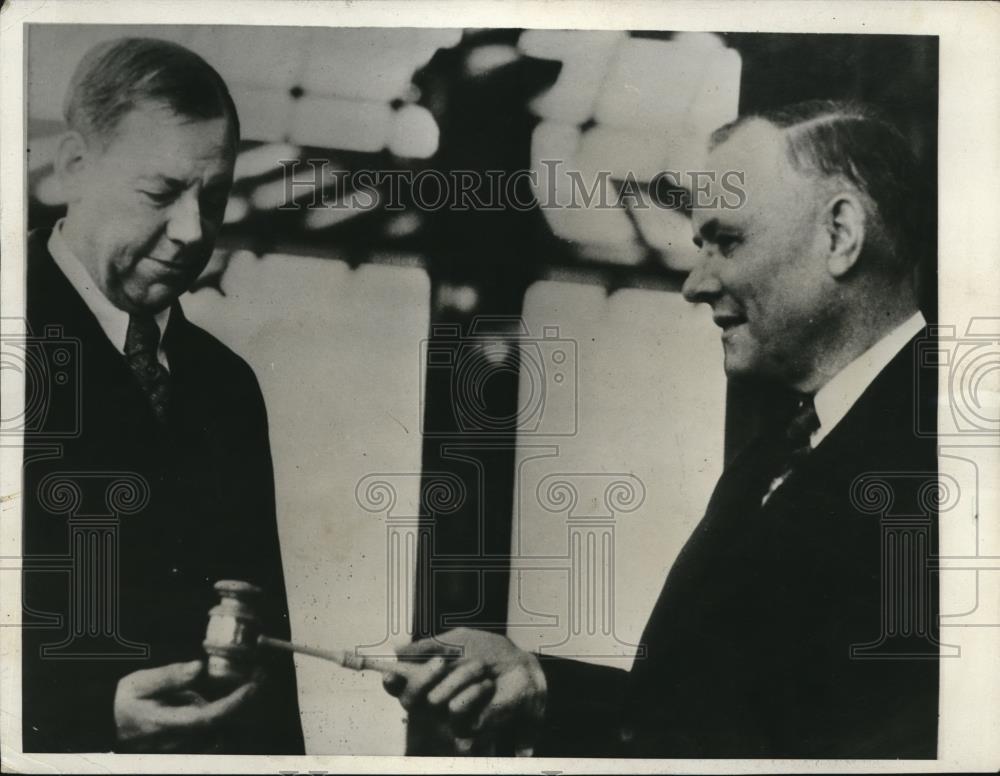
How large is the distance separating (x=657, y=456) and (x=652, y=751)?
65 centimetres

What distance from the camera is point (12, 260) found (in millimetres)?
1794

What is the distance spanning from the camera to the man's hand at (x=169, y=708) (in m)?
1.77

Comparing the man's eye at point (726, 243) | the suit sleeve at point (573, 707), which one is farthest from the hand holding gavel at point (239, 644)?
the man's eye at point (726, 243)

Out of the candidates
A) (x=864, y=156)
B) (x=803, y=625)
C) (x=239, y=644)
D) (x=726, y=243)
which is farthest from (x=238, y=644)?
(x=864, y=156)

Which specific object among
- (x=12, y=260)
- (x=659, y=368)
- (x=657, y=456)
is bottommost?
(x=657, y=456)

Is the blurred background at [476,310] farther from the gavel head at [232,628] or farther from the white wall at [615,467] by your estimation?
the gavel head at [232,628]

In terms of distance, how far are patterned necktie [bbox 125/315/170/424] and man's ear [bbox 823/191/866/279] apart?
1.49 meters

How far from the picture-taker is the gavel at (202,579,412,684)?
69.4 inches

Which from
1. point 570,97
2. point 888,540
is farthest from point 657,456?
point 570,97

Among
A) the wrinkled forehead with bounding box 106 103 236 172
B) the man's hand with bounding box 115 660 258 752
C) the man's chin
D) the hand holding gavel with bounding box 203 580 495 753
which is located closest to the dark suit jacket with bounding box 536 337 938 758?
the hand holding gavel with bounding box 203 580 495 753

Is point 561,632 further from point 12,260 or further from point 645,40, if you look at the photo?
point 12,260

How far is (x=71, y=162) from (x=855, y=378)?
5.91 feet

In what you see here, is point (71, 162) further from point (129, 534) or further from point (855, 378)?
point (855, 378)

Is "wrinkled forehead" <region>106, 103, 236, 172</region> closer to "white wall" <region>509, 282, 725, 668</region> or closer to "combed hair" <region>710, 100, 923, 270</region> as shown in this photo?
"white wall" <region>509, 282, 725, 668</region>
